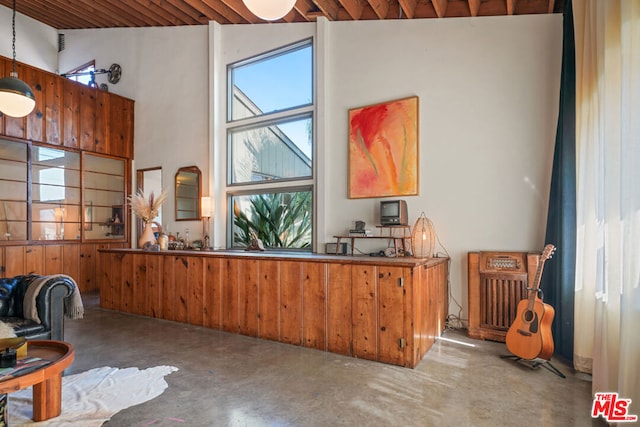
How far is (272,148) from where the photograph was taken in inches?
208

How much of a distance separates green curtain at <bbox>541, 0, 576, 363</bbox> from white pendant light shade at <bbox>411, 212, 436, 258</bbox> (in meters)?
1.08

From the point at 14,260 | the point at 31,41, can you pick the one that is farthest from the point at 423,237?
the point at 31,41

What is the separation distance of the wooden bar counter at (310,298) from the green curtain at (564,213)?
98cm

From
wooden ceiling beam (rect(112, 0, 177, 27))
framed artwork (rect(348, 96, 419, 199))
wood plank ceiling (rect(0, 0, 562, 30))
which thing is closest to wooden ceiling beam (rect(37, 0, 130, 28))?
wood plank ceiling (rect(0, 0, 562, 30))

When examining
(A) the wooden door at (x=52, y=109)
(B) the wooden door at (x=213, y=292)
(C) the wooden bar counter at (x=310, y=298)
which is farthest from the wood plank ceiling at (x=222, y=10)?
(B) the wooden door at (x=213, y=292)

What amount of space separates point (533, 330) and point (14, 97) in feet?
16.3

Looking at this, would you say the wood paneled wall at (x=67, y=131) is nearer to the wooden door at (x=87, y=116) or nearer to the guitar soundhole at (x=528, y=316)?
the wooden door at (x=87, y=116)

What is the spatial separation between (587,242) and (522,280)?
29.7 inches

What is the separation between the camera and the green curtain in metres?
3.03

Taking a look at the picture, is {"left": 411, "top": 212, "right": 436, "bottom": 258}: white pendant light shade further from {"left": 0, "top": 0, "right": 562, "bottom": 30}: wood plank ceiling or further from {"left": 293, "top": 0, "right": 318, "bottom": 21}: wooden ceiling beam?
{"left": 293, "top": 0, "right": 318, "bottom": 21}: wooden ceiling beam

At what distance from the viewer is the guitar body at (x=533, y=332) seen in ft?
9.02

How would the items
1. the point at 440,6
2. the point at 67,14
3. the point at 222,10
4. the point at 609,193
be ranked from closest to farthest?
the point at 609,193 < the point at 440,6 < the point at 222,10 < the point at 67,14

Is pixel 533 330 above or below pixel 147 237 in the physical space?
below

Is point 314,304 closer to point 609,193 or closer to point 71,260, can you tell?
→ point 609,193
